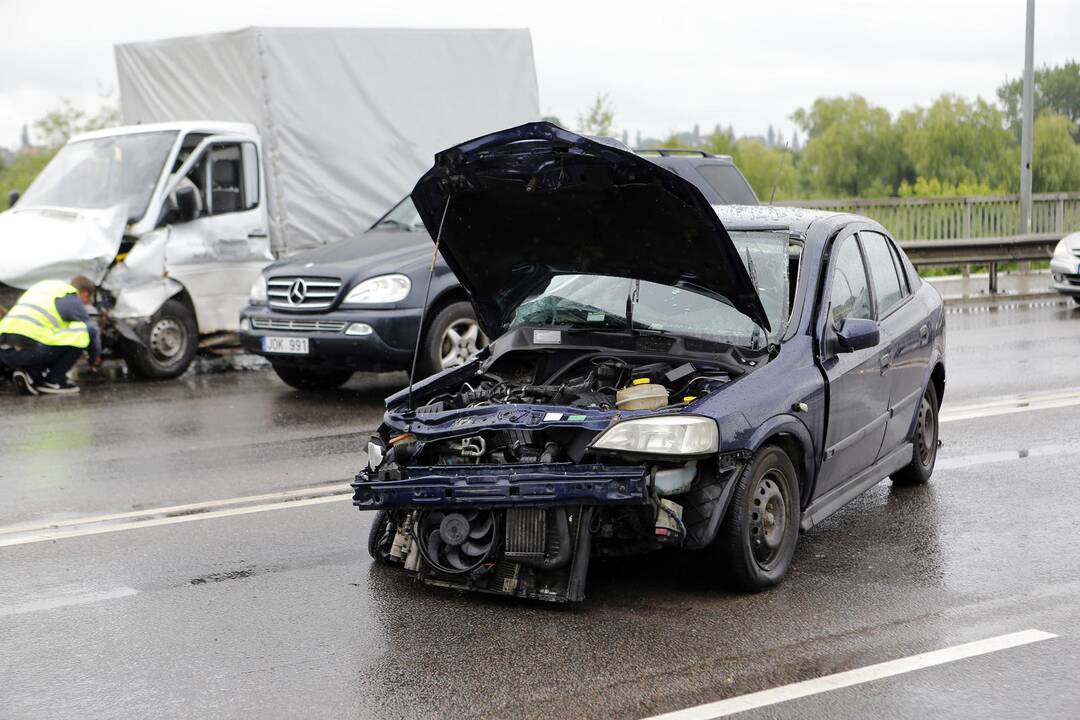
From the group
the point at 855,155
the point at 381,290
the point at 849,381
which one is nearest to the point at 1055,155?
the point at 855,155

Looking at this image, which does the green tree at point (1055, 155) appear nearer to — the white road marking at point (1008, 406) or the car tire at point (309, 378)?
the white road marking at point (1008, 406)

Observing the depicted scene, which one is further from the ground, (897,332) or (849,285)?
(849,285)

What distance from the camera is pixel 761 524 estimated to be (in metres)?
5.43

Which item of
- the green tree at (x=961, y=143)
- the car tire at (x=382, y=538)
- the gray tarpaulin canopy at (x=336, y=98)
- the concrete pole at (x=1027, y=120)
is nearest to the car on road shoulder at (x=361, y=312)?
the gray tarpaulin canopy at (x=336, y=98)

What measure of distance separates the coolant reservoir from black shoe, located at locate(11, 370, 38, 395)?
26.3 ft

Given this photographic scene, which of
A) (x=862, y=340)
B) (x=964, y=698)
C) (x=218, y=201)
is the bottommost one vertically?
(x=964, y=698)

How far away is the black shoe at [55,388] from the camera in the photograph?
12.0 m

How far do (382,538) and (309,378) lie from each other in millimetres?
6314

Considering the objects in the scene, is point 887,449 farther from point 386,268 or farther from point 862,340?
point 386,268

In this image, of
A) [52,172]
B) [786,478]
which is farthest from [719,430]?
[52,172]

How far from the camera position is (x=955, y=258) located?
69.4ft

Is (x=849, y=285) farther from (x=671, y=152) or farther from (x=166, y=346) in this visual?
(x=166, y=346)

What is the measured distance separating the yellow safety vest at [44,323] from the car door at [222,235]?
55.9 inches

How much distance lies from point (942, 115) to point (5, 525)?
50911 millimetres
